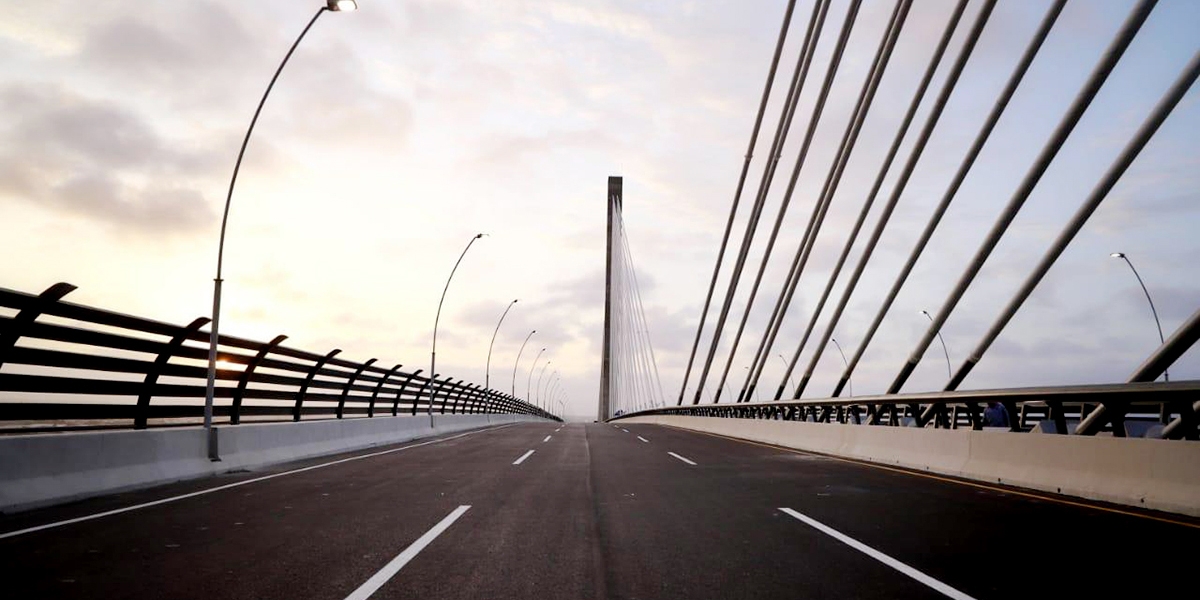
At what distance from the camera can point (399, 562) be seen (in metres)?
5.55

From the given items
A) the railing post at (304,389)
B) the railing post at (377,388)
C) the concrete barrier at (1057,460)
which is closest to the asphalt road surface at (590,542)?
the concrete barrier at (1057,460)

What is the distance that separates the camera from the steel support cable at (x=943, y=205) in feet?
46.5

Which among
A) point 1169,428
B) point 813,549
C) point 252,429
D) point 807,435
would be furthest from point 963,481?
point 252,429

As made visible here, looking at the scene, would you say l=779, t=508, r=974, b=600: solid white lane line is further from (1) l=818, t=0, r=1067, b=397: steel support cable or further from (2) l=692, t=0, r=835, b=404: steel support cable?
(2) l=692, t=0, r=835, b=404: steel support cable

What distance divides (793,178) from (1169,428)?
13686 millimetres

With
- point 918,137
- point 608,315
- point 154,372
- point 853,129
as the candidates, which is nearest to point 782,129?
point 853,129

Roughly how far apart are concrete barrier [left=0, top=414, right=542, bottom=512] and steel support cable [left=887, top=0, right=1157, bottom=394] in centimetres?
1319

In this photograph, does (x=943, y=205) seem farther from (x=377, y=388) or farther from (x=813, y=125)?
(x=377, y=388)

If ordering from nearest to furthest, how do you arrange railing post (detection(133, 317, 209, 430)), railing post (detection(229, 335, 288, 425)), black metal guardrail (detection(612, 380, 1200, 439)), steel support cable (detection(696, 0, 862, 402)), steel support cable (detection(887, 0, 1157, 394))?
black metal guardrail (detection(612, 380, 1200, 439)), railing post (detection(133, 317, 209, 430)), steel support cable (detection(887, 0, 1157, 394)), railing post (detection(229, 335, 288, 425)), steel support cable (detection(696, 0, 862, 402))

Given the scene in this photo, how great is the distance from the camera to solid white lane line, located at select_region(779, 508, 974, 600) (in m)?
4.74

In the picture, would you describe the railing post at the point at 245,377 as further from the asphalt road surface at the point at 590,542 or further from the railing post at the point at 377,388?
the railing post at the point at 377,388

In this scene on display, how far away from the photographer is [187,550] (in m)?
5.96

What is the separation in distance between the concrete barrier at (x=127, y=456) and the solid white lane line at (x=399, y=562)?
14.8 feet

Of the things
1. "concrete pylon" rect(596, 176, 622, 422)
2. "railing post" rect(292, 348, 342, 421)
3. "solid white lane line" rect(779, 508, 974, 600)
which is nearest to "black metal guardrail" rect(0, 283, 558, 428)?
"railing post" rect(292, 348, 342, 421)
